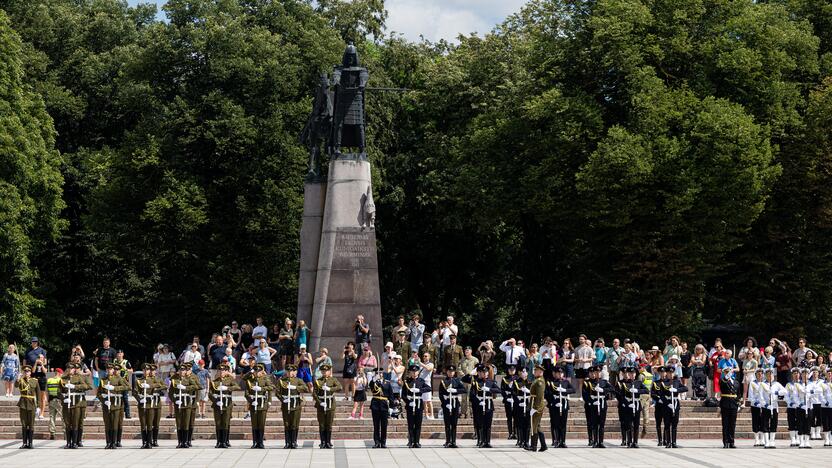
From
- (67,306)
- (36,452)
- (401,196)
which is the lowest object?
(36,452)

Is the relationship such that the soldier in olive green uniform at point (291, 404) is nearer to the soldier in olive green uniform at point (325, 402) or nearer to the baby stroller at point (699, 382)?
the soldier in olive green uniform at point (325, 402)

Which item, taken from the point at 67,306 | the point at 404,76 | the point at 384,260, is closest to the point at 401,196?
the point at 384,260

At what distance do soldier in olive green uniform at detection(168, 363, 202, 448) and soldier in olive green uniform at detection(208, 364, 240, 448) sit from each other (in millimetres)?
409

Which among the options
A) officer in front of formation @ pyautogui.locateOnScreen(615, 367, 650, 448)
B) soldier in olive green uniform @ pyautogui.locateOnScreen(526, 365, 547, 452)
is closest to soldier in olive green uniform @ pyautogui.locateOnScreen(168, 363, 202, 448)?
soldier in olive green uniform @ pyautogui.locateOnScreen(526, 365, 547, 452)

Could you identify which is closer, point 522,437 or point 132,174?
point 522,437

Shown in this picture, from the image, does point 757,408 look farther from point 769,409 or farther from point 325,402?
point 325,402

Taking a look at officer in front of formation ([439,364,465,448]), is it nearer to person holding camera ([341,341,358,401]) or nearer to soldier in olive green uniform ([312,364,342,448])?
soldier in olive green uniform ([312,364,342,448])

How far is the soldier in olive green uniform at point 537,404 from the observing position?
27422 millimetres

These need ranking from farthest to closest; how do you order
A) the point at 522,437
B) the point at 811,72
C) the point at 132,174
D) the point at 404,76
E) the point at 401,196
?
the point at 404,76 → the point at 401,196 → the point at 132,174 → the point at 811,72 → the point at 522,437

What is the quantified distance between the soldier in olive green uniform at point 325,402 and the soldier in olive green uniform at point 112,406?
382 cm

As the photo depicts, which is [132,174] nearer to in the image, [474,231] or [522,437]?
[474,231]

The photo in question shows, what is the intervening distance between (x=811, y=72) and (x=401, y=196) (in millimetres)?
15373

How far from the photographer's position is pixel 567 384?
28500 mm

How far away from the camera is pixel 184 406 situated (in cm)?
2855
